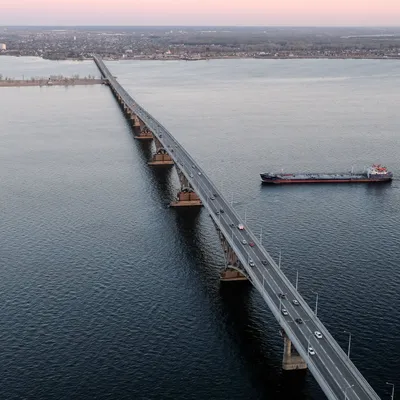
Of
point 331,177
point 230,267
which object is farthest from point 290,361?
point 331,177

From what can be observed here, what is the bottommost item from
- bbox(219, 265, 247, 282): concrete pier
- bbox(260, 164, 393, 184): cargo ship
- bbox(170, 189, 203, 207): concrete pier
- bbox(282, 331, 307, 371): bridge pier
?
bbox(282, 331, 307, 371): bridge pier

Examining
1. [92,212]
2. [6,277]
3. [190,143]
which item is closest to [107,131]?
[190,143]

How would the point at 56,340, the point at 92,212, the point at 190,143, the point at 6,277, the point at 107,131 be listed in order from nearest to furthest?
the point at 56,340
the point at 6,277
the point at 92,212
the point at 190,143
the point at 107,131

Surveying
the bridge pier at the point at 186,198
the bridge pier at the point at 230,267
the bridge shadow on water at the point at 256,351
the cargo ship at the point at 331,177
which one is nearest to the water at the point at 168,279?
the bridge shadow on water at the point at 256,351

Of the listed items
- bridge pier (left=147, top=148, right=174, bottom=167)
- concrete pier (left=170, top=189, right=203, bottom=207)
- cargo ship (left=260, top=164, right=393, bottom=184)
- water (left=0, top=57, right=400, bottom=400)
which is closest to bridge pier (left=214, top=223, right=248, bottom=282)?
water (left=0, top=57, right=400, bottom=400)

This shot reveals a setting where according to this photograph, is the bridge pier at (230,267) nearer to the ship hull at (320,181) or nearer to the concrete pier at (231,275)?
the concrete pier at (231,275)

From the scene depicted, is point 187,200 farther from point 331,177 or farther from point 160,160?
point 160,160

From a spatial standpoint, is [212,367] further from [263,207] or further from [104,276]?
[263,207]

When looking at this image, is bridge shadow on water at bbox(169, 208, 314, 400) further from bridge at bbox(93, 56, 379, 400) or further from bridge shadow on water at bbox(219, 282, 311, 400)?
bridge at bbox(93, 56, 379, 400)
